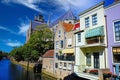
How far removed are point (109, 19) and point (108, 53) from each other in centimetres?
459

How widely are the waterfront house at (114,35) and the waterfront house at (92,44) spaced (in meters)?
0.86

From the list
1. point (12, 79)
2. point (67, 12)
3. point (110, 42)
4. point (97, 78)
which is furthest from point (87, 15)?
point (67, 12)

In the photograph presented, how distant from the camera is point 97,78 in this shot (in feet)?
58.3

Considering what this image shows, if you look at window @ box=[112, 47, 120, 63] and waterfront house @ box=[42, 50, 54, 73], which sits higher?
window @ box=[112, 47, 120, 63]

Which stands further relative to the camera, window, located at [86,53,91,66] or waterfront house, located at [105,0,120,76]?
window, located at [86,53,91,66]

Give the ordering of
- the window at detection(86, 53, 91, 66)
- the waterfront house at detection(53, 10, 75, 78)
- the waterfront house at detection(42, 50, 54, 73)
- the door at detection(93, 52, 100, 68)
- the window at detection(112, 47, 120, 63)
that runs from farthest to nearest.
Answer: the waterfront house at detection(42, 50, 54, 73) → the waterfront house at detection(53, 10, 75, 78) → the window at detection(86, 53, 91, 66) → the door at detection(93, 52, 100, 68) → the window at detection(112, 47, 120, 63)

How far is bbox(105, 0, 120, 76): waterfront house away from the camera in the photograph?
1777 centimetres

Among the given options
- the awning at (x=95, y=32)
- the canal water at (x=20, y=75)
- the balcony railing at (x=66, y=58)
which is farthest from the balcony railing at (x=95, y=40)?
the canal water at (x=20, y=75)

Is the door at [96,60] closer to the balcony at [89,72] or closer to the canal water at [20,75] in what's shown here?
the balcony at [89,72]

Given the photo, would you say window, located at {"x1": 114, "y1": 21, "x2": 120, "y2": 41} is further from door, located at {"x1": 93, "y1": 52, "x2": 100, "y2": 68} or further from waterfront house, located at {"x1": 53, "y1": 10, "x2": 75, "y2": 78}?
waterfront house, located at {"x1": 53, "y1": 10, "x2": 75, "y2": 78}

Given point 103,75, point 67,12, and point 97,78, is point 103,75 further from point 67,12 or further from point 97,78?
point 67,12

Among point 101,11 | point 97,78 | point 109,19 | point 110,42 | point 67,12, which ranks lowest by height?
point 97,78

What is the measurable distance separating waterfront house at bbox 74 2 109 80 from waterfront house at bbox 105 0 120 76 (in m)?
0.86

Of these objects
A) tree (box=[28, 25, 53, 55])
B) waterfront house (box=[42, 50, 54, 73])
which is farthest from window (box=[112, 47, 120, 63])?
tree (box=[28, 25, 53, 55])
